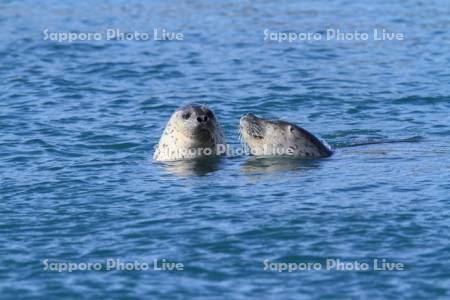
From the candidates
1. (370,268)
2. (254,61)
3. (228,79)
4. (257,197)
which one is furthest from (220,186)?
(254,61)

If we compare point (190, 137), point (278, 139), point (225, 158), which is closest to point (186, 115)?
point (190, 137)

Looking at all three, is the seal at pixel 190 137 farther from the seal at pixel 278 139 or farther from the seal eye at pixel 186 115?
the seal at pixel 278 139

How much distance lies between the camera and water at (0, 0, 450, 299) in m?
10.8

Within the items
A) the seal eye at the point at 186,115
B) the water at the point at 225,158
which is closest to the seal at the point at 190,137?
the seal eye at the point at 186,115

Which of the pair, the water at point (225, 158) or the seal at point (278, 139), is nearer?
the water at point (225, 158)

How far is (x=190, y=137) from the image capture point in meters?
15.1

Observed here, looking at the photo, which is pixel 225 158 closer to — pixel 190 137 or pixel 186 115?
pixel 190 137

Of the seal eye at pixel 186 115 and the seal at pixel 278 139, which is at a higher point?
the seal eye at pixel 186 115

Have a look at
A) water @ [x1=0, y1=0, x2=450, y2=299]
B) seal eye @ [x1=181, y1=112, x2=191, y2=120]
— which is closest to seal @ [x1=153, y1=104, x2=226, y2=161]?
seal eye @ [x1=181, y1=112, x2=191, y2=120]

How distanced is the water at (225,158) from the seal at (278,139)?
0.93 feet

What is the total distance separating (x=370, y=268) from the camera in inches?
423

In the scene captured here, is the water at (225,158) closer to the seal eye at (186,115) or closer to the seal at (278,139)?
the seal at (278,139)

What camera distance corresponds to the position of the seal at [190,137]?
1496cm

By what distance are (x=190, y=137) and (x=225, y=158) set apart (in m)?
0.48
